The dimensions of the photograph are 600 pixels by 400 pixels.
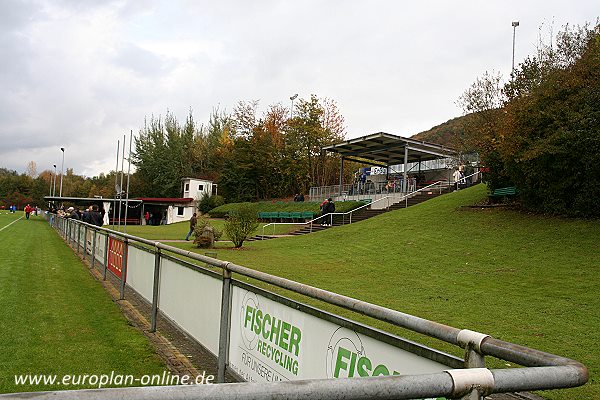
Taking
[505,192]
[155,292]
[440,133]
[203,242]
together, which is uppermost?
[440,133]

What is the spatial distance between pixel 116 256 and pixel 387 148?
1190 inches

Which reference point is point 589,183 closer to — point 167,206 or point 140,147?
point 167,206

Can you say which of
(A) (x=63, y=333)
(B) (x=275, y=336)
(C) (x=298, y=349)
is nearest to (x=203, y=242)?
(A) (x=63, y=333)

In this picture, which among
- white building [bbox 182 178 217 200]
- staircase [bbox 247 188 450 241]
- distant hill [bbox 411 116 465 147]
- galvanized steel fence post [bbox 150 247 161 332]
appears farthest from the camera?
distant hill [bbox 411 116 465 147]

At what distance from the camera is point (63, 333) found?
21.2ft

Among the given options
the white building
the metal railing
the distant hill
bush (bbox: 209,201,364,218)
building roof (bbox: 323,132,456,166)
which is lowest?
the metal railing

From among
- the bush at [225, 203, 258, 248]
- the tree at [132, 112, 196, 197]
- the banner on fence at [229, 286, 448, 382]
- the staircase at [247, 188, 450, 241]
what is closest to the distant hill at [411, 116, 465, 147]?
the tree at [132, 112, 196, 197]

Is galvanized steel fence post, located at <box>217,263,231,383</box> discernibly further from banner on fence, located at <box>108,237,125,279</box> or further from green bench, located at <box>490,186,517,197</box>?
green bench, located at <box>490,186,517,197</box>

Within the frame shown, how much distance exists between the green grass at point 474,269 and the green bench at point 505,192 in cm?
124

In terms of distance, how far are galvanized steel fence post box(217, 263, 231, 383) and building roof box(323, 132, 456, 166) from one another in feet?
101

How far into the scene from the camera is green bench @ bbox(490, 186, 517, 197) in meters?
23.0

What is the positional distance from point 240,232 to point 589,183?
13.1 meters

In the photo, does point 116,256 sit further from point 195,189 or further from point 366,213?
point 195,189

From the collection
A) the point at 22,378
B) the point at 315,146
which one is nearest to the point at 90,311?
the point at 22,378
